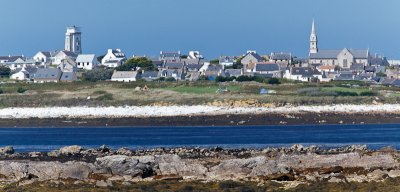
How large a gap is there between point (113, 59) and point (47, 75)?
81.9 feet

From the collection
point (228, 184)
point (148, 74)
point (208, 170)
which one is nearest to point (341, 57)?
point (148, 74)

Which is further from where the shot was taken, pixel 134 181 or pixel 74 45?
pixel 74 45

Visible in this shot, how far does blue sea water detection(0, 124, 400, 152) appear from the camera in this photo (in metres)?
39.1

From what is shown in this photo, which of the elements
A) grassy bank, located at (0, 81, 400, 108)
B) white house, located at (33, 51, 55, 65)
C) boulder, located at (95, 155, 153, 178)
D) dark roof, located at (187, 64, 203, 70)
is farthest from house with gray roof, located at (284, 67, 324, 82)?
boulder, located at (95, 155, 153, 178)

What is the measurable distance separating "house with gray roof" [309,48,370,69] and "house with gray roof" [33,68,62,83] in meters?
31.2

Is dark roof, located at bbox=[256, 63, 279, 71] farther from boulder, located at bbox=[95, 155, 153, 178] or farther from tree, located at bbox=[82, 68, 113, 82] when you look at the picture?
boulder, located at bbox=[95, 155, 153, 178]

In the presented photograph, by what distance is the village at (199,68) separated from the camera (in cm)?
8369

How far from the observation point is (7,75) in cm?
9025

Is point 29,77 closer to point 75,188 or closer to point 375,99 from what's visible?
point 375,99

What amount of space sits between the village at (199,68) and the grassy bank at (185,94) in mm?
8333

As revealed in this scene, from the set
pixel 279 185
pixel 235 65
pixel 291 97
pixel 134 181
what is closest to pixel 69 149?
pixel 134 181

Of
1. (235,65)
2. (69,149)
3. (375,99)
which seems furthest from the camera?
(235,65)

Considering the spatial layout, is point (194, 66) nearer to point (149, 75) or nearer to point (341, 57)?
point (149, 75)

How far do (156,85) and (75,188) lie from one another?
50359 mm
